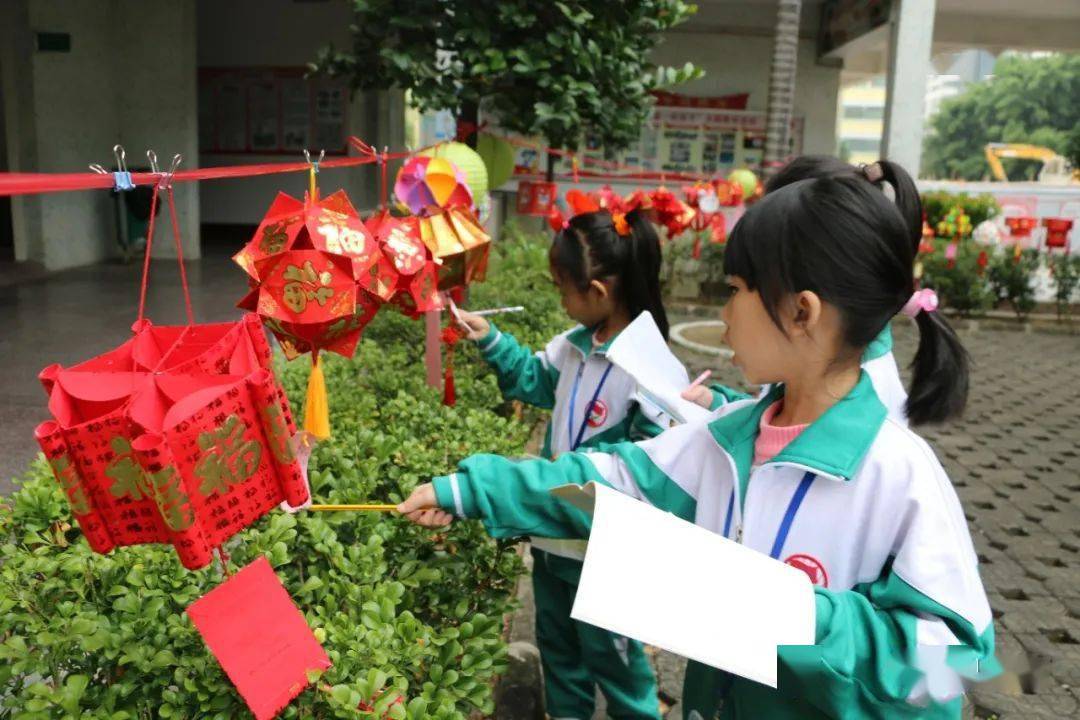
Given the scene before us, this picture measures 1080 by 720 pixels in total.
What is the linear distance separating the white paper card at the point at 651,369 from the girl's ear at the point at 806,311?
0.72 metres

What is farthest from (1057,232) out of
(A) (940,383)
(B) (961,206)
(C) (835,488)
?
(C) (835,488)

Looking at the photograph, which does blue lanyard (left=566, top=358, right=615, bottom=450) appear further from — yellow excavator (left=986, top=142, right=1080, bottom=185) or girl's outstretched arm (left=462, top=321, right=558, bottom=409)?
yellow excavator (left=986, top=142, right=1080, bottom=185)

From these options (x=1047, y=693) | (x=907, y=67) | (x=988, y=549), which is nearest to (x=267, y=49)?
(x=907, y=67)

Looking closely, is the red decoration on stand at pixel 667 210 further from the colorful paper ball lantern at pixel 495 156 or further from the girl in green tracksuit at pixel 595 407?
the girl in green tracksuit at pixel 595 407

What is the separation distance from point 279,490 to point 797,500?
2.55 feet

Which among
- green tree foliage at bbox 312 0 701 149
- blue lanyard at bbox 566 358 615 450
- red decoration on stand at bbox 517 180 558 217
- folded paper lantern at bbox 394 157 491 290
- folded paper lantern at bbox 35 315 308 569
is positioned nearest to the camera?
folded paper lantern at bbox 35 315 308 569

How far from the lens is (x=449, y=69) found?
171 inches

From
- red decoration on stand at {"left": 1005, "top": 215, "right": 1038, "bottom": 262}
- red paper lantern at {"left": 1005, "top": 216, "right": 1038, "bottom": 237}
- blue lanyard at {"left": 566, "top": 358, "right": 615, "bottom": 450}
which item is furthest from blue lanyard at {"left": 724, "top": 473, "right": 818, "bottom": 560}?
red paper lantern at {"left": 1005, "top": 216, "right": 1038, "bottom": 237}

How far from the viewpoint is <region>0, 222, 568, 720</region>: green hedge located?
4.48 feet

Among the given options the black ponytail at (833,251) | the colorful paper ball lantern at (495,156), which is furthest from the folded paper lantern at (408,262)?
the colorful paper ball lantern at (495,156)

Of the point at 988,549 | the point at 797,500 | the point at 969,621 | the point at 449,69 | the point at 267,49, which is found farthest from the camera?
the point at 267,49

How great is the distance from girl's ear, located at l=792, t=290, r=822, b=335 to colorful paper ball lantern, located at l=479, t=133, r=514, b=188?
380 centimetres

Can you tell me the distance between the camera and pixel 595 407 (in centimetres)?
244

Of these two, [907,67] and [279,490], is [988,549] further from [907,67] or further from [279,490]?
[907,67]
